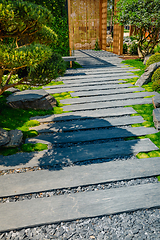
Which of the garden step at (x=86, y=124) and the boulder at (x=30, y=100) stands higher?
the boulder at (x=30, y=100)

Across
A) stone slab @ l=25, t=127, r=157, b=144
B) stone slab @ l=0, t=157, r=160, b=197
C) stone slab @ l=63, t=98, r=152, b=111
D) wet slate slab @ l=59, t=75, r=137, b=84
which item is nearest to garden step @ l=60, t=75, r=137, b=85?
wet slate slab @ l=59, t=75, r=137, b=84

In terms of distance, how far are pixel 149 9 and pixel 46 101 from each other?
25.2 feet

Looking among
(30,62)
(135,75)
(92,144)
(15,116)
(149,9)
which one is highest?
(149,9)

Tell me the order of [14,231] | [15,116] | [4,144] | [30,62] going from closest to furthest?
[14,231]
[30,62]
[4,144]
[15,116]

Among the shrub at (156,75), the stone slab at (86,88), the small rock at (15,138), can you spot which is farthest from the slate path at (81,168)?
the shrub at (156,75)

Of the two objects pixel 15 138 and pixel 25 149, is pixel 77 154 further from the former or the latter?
pixel 15 138

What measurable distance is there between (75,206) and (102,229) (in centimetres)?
45

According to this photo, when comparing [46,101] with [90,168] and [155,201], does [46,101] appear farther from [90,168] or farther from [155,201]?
[155,201]

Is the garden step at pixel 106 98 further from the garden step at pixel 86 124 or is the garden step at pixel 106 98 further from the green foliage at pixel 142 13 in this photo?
the green foliage at pixel 142 13

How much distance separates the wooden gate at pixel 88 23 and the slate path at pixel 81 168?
12309 millimetres

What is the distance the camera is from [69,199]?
107 inches

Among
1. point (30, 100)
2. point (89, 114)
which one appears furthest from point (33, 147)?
point (89, 114)

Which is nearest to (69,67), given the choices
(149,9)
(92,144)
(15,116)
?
(149,9)

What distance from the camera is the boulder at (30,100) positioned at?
17.2ft
